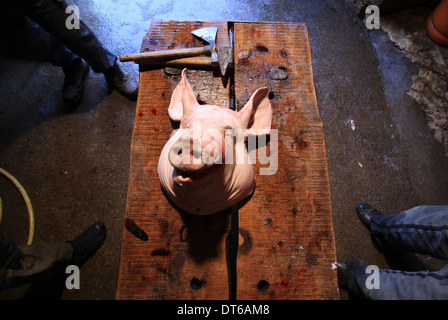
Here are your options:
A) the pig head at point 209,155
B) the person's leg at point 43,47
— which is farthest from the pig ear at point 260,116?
the person's leg at point 43,47

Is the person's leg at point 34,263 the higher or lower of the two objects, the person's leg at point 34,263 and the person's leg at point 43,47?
the lower

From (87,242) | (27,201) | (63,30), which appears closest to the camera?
(63,30)

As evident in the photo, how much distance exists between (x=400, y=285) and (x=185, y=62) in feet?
6.94

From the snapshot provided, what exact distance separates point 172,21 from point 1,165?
2296mm

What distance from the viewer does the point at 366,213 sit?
8.62 feet

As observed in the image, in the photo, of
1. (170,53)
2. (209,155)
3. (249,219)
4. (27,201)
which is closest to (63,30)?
(170,53)

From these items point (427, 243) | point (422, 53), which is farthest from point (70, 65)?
point (422, 53)

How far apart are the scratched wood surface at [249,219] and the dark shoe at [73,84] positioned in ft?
4.69

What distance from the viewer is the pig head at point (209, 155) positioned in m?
1.10

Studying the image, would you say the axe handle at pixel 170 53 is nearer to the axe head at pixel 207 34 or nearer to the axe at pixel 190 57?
the axe at pixel 190 57

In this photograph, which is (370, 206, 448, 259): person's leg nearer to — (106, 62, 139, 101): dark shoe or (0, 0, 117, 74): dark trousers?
(106, 62, 139, 101): dark shoe

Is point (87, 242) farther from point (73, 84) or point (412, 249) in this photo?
point (412, 249)

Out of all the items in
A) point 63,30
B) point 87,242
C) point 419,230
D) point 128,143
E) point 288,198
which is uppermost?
point 63,30
